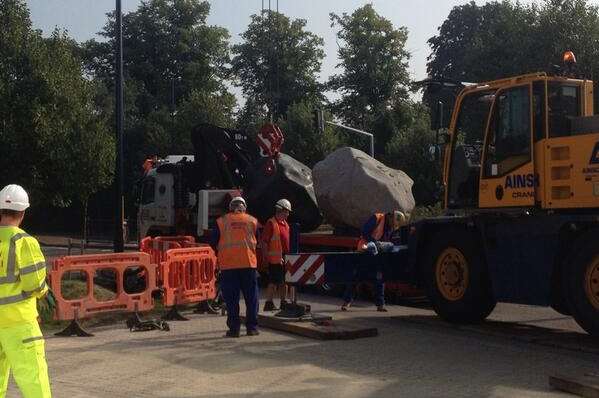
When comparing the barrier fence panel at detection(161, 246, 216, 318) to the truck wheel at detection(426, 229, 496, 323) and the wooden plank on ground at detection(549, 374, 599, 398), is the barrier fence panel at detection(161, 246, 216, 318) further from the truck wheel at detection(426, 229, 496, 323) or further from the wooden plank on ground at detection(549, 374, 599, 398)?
the wooden plank on ground at detection(549, 374, 599, 398)

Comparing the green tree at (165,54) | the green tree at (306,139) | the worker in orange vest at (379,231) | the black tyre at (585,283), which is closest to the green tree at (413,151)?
the green tree at (306,139)

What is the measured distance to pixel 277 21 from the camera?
Answer: 63.1 m

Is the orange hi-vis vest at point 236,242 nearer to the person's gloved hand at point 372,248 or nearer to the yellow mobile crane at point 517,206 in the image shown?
the person's gloved hand at point 372,248

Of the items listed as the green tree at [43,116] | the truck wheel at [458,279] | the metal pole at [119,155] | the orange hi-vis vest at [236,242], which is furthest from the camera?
the green tree at [43,116]

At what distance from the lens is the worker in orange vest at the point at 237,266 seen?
11344 millimetres

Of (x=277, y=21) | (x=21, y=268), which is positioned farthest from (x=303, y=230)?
(x=277, y=21)

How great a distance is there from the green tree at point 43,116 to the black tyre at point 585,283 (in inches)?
956

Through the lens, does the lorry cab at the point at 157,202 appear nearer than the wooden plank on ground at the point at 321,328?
No

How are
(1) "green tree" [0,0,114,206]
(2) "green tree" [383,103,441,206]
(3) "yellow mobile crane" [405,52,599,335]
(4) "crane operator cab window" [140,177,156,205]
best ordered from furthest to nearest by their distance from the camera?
(2) "green tree" [383,103,441,206]
(1) "green tree" [0,0,114,206]
(4) "crane operator cab window" [140,177,156,205]
(3) "yellow mobile crane" [405,52,599,335]

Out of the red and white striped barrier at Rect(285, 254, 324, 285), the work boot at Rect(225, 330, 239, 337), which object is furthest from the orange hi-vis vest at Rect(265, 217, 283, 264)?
the work boot at Rect(225, 330, 239, 337)

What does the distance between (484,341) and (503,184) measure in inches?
86.3

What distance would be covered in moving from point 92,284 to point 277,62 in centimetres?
5248

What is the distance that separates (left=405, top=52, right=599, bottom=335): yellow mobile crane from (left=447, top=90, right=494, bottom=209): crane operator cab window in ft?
0.05

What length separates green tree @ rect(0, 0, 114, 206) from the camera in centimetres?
3105
